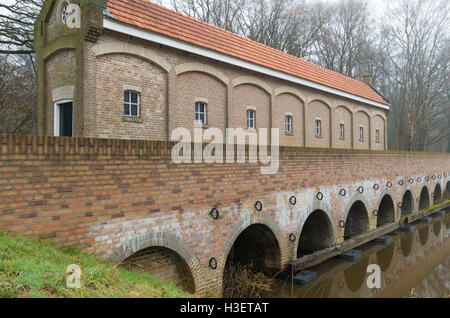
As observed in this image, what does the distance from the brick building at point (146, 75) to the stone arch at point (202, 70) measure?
34mm

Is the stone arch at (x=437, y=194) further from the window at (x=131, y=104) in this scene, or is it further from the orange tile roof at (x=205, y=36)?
the window at (x=131, y=104)

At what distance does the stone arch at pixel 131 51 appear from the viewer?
9523 mm

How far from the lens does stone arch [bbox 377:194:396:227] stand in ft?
53.3

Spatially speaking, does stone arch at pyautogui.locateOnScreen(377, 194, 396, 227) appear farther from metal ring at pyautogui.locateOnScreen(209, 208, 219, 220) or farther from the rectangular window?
metal ring at pyautogui.locateOnScreen(209, 208, 219, 220)

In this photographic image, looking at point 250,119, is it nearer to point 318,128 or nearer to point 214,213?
point 318,128

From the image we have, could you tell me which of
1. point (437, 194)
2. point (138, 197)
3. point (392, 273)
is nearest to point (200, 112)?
point (138, 197)

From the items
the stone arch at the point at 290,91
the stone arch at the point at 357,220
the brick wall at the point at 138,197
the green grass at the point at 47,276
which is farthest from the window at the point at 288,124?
the green grass at the point at 47,276

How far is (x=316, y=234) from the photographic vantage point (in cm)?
1173

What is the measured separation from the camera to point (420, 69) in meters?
31.3

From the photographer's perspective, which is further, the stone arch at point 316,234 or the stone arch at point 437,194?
the stone arch at point 437,194

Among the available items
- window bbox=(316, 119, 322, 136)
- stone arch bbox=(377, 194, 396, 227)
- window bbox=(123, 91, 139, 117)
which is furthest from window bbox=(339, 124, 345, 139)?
window bbox=(123, 91, 139, 117)

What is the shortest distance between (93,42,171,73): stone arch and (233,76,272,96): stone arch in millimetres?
3455
